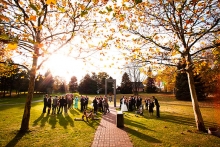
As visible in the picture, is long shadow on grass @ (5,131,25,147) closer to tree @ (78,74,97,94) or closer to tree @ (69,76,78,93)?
tree @ (78,74,97,94)

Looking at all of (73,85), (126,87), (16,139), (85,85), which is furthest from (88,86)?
(16,139)

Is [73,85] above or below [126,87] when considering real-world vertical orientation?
above

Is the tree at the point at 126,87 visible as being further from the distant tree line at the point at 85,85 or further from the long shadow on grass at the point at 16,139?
the long shadow on grass at the point at 16,139

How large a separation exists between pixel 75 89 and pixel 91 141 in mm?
85682

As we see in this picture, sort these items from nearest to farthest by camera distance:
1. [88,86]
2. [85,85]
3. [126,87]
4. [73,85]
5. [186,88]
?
[186,88] → [126,87] → [88,86] → [85,85] → [73,85]

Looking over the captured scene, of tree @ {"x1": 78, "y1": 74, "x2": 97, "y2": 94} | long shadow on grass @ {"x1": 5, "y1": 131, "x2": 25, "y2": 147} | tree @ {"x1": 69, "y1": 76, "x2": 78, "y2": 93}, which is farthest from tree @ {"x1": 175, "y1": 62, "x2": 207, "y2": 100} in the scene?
tree @ {"x1": 69, "y1": 76, "x2": 78, "y2": 93}

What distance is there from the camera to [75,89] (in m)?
92.4

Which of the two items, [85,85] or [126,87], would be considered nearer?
[126,87]

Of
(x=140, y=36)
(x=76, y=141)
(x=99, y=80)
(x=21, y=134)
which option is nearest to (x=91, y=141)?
(x=76, y=141)

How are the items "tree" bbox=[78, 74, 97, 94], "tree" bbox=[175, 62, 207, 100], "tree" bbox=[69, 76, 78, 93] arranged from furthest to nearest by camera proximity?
"tree" bbox=[69, 76, 78, 93] → "tree" bbox=[78, 74, 97, 94] → "tree" bbox=[175, 62, 207, 100]

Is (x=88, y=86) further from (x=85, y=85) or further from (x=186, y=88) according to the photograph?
(x=186, y=88)

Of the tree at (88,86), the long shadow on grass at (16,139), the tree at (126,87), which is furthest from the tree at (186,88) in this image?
the tree at (88,86)

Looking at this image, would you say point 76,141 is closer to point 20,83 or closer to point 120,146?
point 120,146

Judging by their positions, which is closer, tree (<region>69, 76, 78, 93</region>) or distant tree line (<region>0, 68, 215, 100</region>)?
distant tree line (<region>0, 68, 215, 100</region>)
